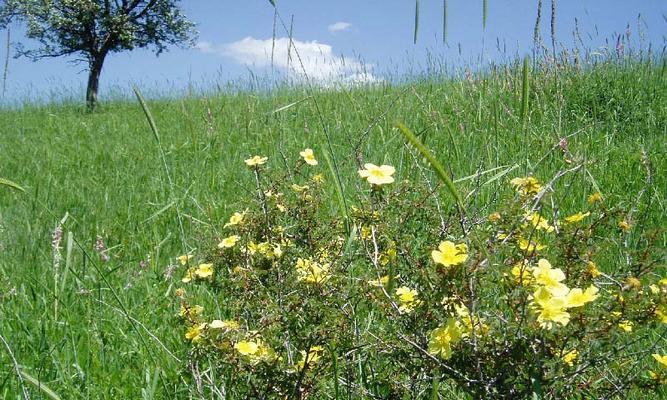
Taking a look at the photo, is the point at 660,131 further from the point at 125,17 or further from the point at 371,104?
the point at 125,17

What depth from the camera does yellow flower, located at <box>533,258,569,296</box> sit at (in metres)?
0.91

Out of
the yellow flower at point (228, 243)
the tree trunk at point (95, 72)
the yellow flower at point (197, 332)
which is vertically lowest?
the yellow flower at point (197, 332)

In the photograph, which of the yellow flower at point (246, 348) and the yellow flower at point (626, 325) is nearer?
the yellow flower at point (626, 325)

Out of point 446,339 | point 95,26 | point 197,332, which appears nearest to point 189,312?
point 197,332

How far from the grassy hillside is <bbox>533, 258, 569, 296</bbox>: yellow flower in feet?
1.10

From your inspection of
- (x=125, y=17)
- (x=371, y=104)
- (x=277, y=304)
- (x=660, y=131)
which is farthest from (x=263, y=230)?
(x=125, y=17)

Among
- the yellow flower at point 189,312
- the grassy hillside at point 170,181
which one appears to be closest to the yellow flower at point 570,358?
the grassy hillside at point 170,181

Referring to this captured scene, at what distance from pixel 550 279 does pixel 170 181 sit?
0.89 m

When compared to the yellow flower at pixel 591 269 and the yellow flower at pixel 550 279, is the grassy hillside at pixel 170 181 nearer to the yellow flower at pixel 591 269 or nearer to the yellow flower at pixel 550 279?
the yellow flower at pixel 591 269

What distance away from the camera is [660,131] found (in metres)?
4.22

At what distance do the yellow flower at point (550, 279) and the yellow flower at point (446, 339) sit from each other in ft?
0.52

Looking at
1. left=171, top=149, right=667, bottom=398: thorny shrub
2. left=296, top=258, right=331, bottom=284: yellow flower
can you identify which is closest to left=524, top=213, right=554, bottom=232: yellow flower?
left=171, top=149, right=667, bottom=398: thorny shrub

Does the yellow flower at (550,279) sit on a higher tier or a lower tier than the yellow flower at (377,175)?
lower

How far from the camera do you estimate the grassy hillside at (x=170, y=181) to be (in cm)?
162
